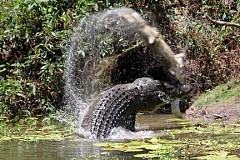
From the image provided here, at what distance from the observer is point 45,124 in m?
8.06

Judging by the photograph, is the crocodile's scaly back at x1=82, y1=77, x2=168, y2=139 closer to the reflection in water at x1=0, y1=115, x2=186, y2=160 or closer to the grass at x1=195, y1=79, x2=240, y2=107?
the reflection in water at x1=0, y1=115, x2=186, y2=160

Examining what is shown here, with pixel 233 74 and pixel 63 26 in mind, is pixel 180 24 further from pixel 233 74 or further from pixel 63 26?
pixel 63 26

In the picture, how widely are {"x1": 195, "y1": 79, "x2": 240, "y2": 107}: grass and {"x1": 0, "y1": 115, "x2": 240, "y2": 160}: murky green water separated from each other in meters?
1.69

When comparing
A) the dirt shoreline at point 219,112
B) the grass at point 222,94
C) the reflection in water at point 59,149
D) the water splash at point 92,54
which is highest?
the water splash at point 92,54

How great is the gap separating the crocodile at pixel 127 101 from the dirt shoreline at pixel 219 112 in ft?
3.24

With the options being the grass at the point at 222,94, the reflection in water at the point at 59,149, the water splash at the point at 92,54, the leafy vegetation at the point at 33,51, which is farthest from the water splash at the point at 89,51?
the reflection in water at the point at 59,149

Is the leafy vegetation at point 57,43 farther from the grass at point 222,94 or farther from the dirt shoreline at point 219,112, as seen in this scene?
the dirt shoreline at point 219,112

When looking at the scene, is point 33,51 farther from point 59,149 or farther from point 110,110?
point 59,149

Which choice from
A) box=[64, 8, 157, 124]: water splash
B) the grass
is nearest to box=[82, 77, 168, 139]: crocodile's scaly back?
the grass

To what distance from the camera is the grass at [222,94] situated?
823 centimetres

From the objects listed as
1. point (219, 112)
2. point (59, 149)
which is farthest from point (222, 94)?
point (59, 149)

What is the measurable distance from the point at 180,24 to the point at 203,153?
6.19 m

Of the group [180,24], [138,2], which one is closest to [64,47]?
[138,2]

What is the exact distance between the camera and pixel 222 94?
8492 millimetres
